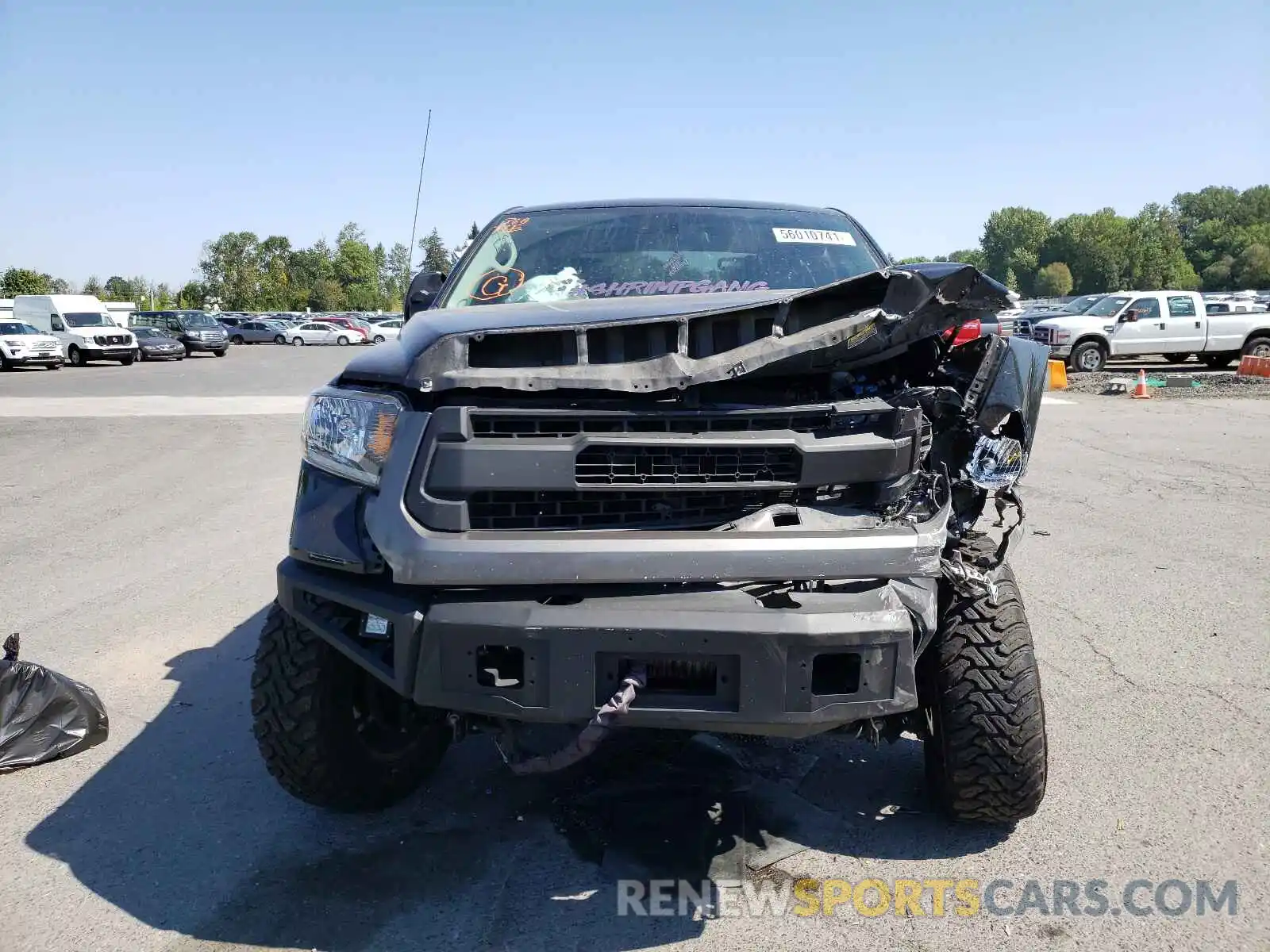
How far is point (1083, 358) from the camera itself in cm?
2198

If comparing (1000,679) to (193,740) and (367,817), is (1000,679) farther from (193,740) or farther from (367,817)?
(193,740)

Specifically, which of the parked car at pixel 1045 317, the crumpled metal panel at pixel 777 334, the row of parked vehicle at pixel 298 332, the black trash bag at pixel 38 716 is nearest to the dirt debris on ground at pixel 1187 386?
the parked car at pixel 1045 317

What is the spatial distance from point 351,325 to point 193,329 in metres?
18.0

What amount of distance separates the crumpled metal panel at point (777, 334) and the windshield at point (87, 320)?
104 feet

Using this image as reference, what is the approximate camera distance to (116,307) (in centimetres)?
5509

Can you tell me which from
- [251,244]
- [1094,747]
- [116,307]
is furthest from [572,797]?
[251,244]

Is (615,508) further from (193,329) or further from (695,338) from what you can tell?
(193,329)

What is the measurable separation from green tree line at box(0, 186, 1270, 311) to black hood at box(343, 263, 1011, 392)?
248ft

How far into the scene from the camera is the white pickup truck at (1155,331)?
2183 centimetres

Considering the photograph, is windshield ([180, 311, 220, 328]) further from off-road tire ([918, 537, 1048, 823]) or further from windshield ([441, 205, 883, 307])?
off-road tire ([918, 537, 1048, 823])

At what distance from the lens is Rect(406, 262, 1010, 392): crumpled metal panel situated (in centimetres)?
241

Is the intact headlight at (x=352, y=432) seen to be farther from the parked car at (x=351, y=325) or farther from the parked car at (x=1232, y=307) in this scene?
the parked car at (x=351, y=325)

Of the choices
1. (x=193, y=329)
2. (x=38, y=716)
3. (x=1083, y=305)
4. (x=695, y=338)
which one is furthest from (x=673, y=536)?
(x=193, y=329)

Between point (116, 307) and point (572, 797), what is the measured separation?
60.6 metres
